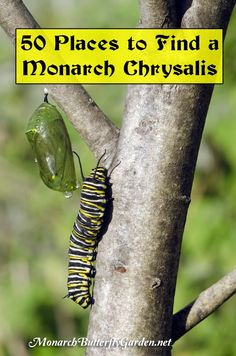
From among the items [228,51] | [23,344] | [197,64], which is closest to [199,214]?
[228,51]

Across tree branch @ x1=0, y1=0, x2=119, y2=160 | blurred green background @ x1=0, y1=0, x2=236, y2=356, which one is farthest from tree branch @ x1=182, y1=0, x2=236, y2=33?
blurred green background @ x1=0, y1=0, x2=236, y2=356

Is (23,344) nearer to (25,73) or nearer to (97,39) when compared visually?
(97,39)

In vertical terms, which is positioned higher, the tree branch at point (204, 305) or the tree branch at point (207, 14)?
the tree branch at point (207, 14)

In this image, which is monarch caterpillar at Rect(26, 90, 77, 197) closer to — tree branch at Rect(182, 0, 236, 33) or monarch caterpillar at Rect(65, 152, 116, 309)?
monarch caterpillar at Rect(65, 152, 116, 309)

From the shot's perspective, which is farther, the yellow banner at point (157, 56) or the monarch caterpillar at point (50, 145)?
the monarch caterpillar at point (50, 145)

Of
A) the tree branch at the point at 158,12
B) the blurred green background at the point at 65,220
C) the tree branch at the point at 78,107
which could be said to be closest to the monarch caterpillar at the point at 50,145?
the tree branch at the point at 78,107

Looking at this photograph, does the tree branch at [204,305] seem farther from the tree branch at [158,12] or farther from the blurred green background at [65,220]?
the blurred green background at [65,220]

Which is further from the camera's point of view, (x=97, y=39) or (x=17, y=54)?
(x=97, y=39)
